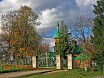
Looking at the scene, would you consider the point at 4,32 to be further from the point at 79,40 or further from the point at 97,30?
the point at 97,30

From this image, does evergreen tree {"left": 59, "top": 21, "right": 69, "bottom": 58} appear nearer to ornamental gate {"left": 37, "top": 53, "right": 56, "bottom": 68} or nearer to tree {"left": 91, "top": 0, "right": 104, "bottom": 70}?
ornamental gate {"left": 37, "top": 53, "right": 56, "bottom": 68}

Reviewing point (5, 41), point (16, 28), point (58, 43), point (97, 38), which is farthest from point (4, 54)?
point (97, 38)

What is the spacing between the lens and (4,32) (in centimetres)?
6144

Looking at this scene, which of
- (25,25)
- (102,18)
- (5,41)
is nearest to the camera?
(102,18)

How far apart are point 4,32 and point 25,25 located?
6.09 metres

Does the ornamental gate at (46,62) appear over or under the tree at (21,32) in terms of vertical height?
under

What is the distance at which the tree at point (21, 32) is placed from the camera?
192ft

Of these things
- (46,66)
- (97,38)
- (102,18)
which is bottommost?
(46,66)

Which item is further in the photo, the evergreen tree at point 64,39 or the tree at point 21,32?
the evergreen tree at point 64,39

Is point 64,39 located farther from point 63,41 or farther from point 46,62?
point 46,62

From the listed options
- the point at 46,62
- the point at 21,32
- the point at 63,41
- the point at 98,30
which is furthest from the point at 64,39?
the point at 98,30

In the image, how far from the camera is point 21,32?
5897 cm

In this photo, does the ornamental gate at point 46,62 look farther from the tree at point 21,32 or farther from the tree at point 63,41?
the tree at point 63,41

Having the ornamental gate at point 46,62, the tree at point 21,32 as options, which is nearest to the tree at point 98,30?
the ornamental gate at point 46,62
